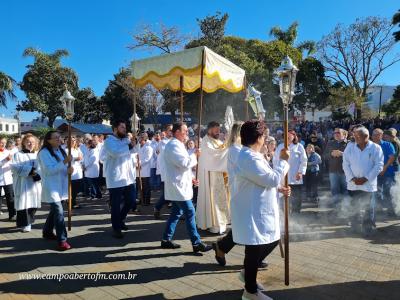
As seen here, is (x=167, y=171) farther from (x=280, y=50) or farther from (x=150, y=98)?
(x=280, y=50)

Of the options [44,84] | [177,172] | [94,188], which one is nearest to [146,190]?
[94,188]

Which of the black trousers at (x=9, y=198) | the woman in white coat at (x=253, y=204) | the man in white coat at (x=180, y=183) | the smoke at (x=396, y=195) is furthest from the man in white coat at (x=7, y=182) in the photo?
the smoke at (x=396, y=195)

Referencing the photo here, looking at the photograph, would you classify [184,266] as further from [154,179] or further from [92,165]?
[92,165]

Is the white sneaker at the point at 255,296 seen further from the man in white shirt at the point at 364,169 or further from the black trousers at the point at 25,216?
the black trousers at the point at 25,216

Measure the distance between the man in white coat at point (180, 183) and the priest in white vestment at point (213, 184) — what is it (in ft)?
2.97

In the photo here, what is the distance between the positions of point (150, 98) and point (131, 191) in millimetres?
24615

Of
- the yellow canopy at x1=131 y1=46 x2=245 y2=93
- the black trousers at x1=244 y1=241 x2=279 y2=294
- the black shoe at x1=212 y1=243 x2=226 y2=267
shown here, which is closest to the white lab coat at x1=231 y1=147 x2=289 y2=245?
the black trousers at x1=244 y1=241 x2=279 y2=294

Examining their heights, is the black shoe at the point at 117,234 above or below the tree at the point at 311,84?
below

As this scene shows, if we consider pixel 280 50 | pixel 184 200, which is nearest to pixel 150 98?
pixel 280 50

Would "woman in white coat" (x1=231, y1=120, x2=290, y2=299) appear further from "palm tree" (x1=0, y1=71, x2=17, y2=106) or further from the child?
"palm tree" (x1=0, y1=71, x2=17, y2=106)

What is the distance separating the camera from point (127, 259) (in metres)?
5.32

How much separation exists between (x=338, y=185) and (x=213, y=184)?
3155mm

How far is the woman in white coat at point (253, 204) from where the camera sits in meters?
3.66

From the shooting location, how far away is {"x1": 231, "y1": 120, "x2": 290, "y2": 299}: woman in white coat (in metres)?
3.66
